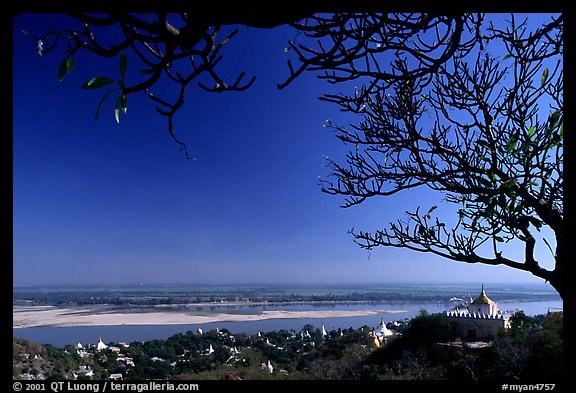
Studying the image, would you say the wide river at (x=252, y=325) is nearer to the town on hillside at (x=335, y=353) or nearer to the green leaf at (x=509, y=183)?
the town on hillside at (x=335, y=353)

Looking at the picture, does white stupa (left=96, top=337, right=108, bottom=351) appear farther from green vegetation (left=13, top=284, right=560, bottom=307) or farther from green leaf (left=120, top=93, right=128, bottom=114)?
green leaf (left=120, top=93, right=128, bottom=114)

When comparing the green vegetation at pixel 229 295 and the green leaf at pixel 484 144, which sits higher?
the green leaf at pixel 484 144

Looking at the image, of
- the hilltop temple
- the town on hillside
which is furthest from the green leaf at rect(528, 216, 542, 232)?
the hilltop temple

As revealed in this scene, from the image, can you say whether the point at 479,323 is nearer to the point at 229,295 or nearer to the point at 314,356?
the point at 314,356

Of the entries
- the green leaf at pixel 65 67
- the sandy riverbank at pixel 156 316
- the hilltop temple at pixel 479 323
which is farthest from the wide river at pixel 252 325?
the hilltop temple at pixel 479 323

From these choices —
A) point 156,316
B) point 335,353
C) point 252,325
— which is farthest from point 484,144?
point 156,316

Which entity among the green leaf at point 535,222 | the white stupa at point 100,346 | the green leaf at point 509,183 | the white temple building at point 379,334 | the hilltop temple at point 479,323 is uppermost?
the green leaf at point 509,183

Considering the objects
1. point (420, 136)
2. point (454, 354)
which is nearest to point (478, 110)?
point (420, 136)

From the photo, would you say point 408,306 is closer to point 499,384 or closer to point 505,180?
point 505,180
